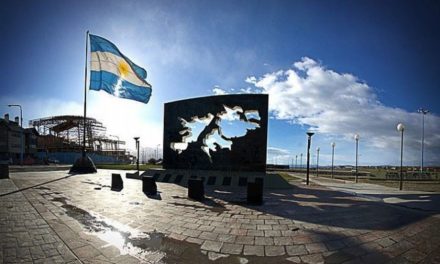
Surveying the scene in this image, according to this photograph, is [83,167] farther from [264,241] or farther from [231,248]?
[264,241]

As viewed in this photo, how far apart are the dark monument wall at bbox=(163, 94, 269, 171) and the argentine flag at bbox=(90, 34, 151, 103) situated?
3.30 meters

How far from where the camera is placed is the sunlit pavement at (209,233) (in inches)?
181

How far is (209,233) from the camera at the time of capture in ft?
19.5

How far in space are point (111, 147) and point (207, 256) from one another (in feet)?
259

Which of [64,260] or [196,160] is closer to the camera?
→ [64,260]

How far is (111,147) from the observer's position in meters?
76.0

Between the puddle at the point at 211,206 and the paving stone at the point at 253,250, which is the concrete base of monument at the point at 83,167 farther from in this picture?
the paving stone at the point at 253,250

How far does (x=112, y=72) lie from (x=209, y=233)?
16791 mm

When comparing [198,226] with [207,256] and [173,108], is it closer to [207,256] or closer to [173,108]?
[207,256]

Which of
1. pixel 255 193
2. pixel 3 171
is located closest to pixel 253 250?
pixel 255 193

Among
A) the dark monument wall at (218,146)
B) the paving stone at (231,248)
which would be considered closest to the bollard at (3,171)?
the dark monument wall at (218,146)

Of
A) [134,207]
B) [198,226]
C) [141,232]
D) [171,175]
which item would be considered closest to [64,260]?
[141,232]

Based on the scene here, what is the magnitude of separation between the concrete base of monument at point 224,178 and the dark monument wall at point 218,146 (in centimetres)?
90

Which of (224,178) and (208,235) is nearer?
(208,235)
